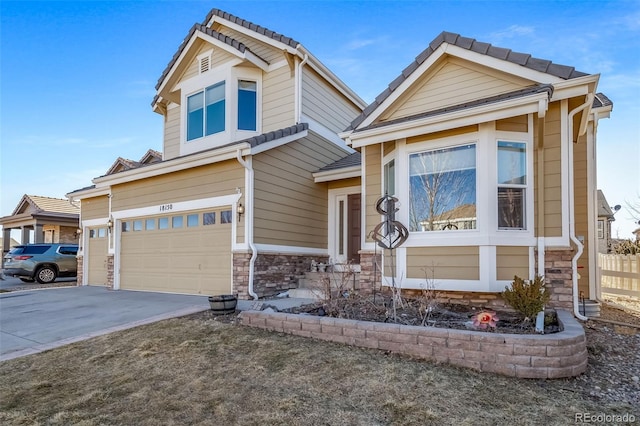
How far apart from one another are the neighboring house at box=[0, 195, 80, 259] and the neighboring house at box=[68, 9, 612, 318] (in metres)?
7.99

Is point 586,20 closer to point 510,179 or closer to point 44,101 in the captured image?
point 510,179

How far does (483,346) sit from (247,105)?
30.6ft

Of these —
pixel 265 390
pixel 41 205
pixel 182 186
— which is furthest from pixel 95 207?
pixel 265 390

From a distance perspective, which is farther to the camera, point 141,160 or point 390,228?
point 141,160

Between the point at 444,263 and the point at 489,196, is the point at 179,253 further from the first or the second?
the point at 489,196

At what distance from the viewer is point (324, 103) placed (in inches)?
472

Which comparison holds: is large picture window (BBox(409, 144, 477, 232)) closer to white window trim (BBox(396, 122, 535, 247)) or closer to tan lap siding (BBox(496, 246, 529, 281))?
white window trim (BBox(396, 122, 535, 247))

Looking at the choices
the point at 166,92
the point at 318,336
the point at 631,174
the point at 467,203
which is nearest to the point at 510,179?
the point at 467,203

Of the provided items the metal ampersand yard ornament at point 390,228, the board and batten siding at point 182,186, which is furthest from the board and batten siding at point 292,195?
the metal ampersand yard ornament at point 390,228

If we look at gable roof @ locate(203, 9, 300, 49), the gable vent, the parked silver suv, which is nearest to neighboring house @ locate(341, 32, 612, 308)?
gable roof @ locate(203, 9, 300, 49)

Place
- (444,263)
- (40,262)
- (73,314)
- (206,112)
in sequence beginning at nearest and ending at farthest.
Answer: (444,263)
(73,314)
(206,112)
(40,262)

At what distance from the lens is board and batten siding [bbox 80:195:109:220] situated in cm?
1388

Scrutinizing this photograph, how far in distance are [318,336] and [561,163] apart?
4744mm

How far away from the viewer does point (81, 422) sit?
323 cm
